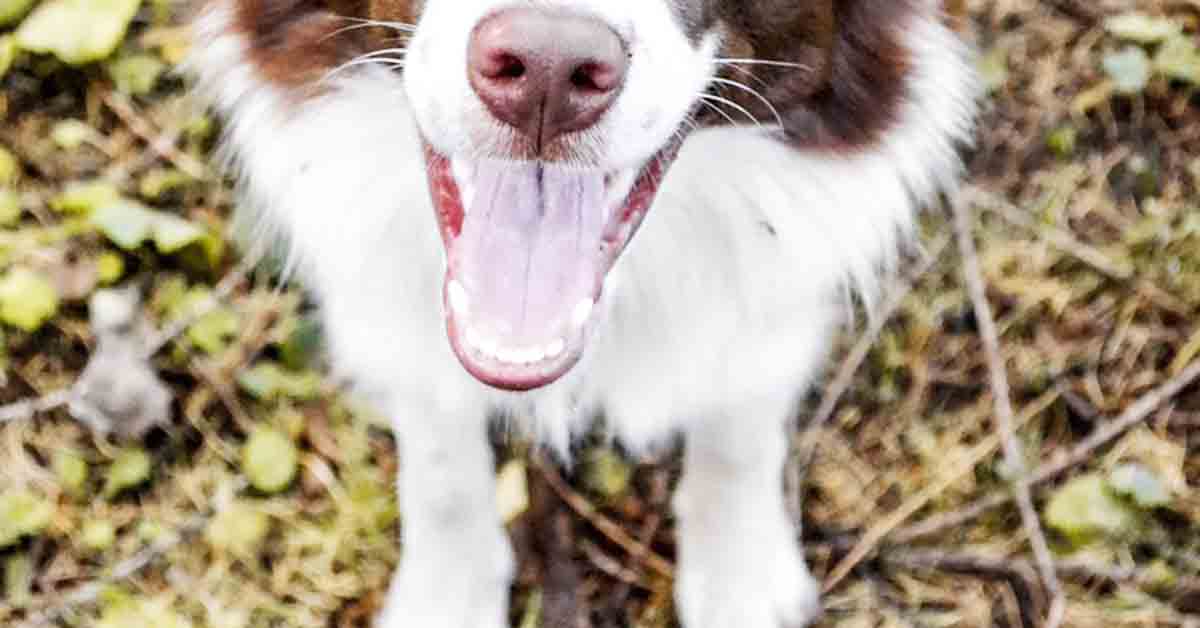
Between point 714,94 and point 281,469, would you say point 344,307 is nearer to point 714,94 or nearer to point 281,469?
point 281,469

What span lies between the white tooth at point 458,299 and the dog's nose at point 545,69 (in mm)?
334

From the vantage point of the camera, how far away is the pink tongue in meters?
2.31

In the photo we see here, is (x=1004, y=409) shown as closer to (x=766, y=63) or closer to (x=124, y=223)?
(x=766, y=63)

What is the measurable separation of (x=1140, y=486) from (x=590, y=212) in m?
1.80

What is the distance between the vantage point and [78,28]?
3.87 meters

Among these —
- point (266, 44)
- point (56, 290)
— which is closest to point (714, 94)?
point (266, 44)

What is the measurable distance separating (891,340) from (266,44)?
1848 mm

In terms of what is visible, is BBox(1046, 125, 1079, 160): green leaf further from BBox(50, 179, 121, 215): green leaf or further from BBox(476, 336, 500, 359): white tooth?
BBox(50, 179, 121, 215): green leaf

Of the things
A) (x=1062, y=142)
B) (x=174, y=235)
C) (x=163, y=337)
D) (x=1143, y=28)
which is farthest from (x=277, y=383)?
(x=1143, y=28)

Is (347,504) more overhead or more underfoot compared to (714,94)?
more underfoot

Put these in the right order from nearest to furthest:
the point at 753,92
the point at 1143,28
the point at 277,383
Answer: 1. the point at 753,92
2. the point at 277,383
3. the point at 1143,28

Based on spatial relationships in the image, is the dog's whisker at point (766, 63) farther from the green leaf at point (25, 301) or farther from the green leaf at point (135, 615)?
the green leaf at point (25, 301)

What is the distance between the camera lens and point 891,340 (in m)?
3.67

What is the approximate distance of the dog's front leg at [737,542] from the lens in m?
3.19
